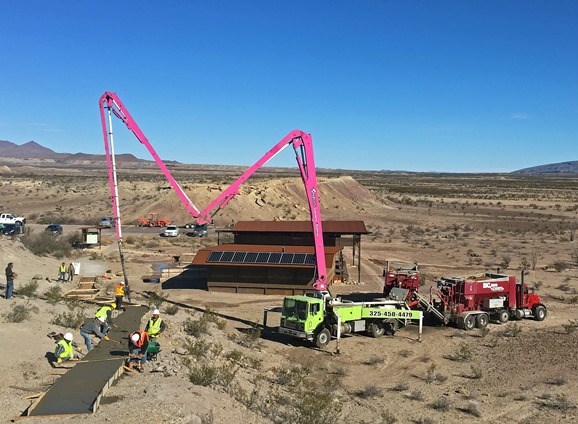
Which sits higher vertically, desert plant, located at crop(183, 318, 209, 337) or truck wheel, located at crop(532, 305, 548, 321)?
desert plant, located at crop(183, 318, 209, 337)

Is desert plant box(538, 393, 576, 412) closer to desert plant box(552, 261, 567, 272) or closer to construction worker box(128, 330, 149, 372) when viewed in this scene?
construction worker box(128, 330, 149, 372)

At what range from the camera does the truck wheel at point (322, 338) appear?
2291 centimetres

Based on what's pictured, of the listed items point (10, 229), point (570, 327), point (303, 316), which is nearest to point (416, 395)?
point (303, 316)

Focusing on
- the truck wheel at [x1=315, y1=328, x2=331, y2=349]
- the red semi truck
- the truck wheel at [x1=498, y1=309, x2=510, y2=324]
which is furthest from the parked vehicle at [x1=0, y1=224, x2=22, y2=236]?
the truck wheel at [x1=498, y1=309, x2=510, y2=324]

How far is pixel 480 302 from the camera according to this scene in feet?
90.1

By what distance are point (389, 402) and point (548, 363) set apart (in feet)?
25.3

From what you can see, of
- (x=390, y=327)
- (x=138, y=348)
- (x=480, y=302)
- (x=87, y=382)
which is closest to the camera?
(x=87, y=382)

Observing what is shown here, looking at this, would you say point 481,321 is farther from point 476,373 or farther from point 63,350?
point 63,350

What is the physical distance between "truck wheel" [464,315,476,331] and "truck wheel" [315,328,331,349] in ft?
23.4

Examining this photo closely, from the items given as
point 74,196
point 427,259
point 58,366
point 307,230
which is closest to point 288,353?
point 58,366

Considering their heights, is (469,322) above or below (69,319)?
below

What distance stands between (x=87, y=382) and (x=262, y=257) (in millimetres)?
20000

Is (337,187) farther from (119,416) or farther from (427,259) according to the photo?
(119,416)

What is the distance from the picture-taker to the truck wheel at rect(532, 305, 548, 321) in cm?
2802
